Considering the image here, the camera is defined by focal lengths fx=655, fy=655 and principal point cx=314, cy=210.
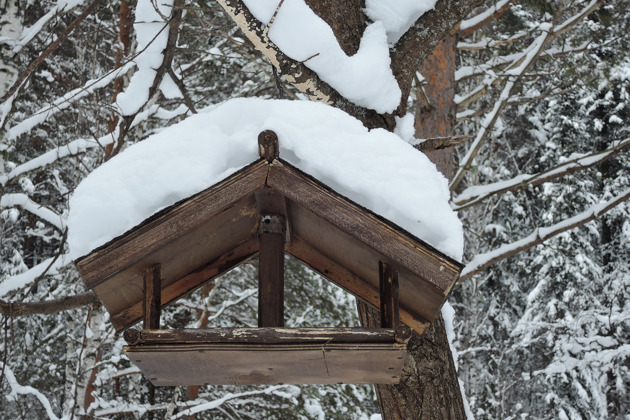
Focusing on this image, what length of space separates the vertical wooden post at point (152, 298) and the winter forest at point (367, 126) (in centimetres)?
26

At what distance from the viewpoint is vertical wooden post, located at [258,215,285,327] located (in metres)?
1.94

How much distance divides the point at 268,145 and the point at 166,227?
0.36 meters

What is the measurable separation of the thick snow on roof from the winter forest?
5 cm

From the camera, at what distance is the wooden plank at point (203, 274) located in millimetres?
2211

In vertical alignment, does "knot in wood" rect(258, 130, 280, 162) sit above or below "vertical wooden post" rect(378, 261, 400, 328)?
above

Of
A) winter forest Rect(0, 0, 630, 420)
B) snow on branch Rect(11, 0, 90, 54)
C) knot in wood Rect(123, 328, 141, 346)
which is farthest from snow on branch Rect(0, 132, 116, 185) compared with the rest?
knot in wood Rect(123, 328, 141, 346)

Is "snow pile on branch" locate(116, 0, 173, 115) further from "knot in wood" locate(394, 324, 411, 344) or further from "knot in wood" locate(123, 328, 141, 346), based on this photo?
"knot in wood" locate(394, 324, 411, 344)

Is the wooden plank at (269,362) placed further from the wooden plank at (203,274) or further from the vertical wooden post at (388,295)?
the wooden plank at (203,274)

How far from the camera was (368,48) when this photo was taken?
2582 millimetres

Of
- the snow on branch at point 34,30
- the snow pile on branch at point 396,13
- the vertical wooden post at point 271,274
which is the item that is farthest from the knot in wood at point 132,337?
the snow on branch at point 34,30

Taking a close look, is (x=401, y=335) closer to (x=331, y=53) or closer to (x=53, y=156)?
(x=331, y=53)

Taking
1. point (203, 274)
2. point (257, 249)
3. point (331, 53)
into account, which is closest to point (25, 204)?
point (203, 274)

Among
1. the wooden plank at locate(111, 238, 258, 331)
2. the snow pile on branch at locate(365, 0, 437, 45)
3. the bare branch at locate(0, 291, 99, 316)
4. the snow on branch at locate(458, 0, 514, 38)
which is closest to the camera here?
the wooden plank at locate(111, 238, 258, 331)

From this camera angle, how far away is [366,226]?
5.88 feet
